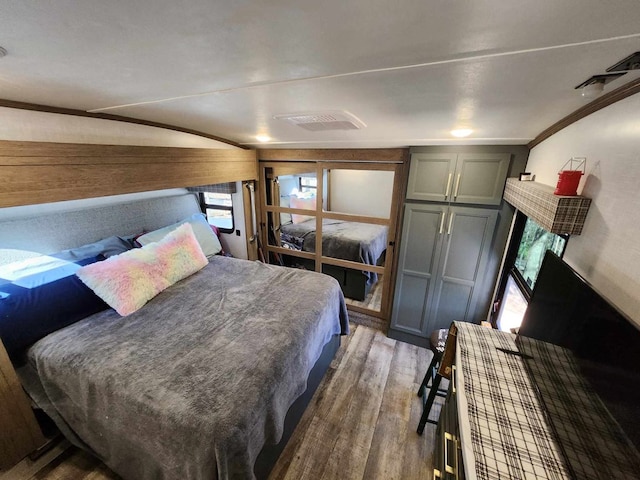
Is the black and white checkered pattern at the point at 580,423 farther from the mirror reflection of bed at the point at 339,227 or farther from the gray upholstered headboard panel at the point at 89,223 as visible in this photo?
the gray upholstered headboard panel at the point at 89,223

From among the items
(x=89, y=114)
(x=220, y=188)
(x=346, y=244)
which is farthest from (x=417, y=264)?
(x=89, y=114)

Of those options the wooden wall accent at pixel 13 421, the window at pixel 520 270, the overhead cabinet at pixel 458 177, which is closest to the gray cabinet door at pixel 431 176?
the overhead cabinet at pixel 458 177

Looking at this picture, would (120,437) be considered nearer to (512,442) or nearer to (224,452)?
(224,452)

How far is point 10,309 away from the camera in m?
1.45

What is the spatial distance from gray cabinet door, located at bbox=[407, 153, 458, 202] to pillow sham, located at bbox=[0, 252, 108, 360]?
2.81 m

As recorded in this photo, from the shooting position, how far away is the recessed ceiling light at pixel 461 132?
1.66 m

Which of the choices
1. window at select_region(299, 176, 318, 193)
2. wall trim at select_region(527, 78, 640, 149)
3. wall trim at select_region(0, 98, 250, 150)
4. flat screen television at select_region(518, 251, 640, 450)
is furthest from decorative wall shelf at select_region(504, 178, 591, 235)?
wall trim at select_region(0, 98, 250, 150)

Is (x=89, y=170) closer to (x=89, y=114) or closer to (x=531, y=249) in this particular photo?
(x=89, y=114)

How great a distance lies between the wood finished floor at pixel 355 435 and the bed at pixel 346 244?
38.8 inches

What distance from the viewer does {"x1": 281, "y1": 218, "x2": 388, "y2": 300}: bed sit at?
10.4 feet

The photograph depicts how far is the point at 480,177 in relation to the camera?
2125 mm

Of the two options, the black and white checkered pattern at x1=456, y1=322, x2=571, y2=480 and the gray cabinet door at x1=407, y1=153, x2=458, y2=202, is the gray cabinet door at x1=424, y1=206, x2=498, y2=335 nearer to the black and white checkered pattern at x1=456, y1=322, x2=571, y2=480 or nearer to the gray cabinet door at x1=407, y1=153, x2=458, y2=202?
the gray cabinet door at x1=407, y1=153, x2=458, y2=202

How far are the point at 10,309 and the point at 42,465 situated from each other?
3.36 feet

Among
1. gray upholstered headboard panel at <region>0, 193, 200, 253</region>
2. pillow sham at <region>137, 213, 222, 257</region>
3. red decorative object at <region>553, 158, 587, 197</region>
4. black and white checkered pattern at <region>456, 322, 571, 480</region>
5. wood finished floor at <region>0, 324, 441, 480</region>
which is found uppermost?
red decorative object at <region>553, 158, 587, 197</region>
